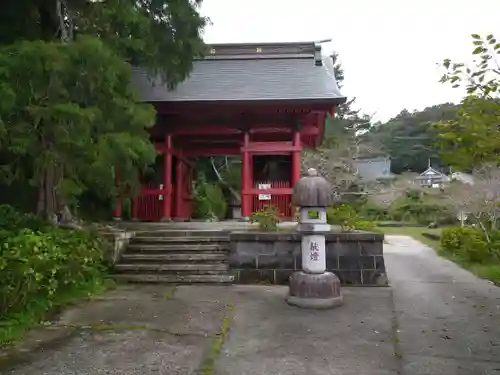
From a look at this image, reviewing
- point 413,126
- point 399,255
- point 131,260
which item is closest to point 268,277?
point 131,260

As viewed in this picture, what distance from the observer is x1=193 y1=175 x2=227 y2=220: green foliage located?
1466 cm

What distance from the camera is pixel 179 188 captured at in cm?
1255

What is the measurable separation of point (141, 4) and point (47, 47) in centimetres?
290

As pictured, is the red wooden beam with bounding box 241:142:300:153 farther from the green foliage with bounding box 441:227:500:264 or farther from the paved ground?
the green foliage with bounding box 441:227:500:264

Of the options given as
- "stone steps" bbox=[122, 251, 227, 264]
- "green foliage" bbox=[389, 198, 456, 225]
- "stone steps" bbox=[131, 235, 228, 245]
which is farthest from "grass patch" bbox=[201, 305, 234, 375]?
"green foliage" bbox=[389, 198, 456, 225]

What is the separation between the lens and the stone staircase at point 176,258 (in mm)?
6992

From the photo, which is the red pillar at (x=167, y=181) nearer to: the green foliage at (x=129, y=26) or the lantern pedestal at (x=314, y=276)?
the green foliage at (x=129, y=26)

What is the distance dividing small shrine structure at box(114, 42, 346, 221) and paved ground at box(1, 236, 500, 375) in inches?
176

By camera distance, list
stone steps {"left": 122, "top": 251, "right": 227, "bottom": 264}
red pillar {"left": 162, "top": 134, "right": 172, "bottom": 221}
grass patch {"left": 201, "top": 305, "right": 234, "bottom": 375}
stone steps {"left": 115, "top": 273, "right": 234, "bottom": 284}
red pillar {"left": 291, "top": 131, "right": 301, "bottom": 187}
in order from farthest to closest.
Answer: red pillar {"left": 162, "top": 134, "right": 172, "bottom": 221} → red pillar {"left": 291, "top": 131, "right": 301, "bottom": 187} → stone steps {"left": 122, "top": 251, "right": 227, "bottom": 264} → stone steps {"left": 115, "top": 273, "right": 234, "bottom": 284} → grass patch {"left": 201, "top": 305, "right": 234, "bottom": 375}

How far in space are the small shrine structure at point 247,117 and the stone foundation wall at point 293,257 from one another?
8.99 ft

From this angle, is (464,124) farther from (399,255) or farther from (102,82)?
(399,255)

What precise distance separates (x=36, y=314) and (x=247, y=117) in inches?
274

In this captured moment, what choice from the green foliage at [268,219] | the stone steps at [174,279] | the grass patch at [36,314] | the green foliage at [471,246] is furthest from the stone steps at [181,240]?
the green foliage at [471,246]

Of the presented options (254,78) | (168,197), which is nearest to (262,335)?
(168,197)
